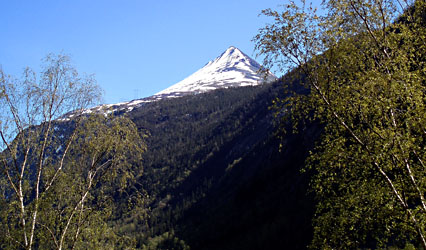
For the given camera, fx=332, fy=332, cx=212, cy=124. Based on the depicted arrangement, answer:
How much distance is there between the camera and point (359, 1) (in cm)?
→ 1114

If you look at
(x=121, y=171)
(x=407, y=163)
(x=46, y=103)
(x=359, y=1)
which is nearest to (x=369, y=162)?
(x=407, y=163)

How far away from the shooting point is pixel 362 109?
10062mm

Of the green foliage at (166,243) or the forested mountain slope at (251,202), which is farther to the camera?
the green foliage at (166,243)

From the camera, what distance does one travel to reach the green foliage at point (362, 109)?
9.56 meters

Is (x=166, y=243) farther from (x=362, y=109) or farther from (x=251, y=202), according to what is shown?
(x=362, y=109)

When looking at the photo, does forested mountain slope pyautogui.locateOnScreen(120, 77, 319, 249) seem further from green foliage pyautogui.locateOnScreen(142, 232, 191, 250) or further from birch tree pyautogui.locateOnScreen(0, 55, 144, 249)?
birch tree pyautogui.locateOnScreen(0, 55, 144, 249)

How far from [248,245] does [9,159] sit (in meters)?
→ 102

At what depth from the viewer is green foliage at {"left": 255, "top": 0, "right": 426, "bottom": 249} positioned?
956cm

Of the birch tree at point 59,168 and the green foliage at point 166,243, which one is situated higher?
the birch tree at point 59,168

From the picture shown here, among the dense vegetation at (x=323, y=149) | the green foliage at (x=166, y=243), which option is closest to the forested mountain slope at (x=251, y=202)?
the green foliage at (x=166, y=243)

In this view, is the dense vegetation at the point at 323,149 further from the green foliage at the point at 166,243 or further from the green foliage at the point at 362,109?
the green foliage at the point at 166,243

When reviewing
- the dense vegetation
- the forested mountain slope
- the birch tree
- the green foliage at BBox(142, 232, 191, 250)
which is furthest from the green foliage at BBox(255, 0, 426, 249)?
the green foliage at BBox(142, 232, 191, 250)

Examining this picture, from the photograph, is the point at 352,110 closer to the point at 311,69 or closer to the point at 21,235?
the point at 311,69

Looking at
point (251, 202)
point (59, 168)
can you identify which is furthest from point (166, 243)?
point (59, 168)
